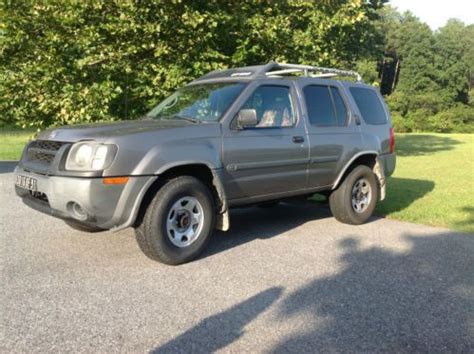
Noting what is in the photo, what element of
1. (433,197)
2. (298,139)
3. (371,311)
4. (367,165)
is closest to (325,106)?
(298,139)

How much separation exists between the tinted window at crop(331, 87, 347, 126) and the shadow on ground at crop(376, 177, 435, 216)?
1.98m

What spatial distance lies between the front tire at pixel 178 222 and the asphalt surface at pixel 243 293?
0.55 ft

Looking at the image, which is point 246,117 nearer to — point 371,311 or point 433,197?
point 371,311

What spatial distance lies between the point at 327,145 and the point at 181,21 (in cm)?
617

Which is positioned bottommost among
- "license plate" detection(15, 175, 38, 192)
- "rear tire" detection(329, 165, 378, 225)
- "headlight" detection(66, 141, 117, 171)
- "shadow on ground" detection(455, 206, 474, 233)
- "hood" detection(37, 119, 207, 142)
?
"shadow on ground" detection(455, 206, 474, 233)

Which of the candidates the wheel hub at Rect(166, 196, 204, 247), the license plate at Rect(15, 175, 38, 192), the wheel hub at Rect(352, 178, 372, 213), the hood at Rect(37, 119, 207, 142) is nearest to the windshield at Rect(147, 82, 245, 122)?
the hood at Rect(37, 119, 207, 142)

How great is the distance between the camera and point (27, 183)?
4.88m

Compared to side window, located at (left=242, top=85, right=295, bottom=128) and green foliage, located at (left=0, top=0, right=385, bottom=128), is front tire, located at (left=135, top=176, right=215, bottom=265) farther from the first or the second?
green foliage, located at (left=0, top=0, right=385, bottom=128)

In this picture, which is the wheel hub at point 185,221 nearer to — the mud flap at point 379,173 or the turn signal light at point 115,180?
the turn signal light at point 115,180

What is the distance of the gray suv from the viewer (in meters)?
4.47

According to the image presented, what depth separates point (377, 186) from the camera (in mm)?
7215

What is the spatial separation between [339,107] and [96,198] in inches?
147

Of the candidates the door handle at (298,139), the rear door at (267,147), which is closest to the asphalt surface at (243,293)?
the rear door at (267,147)

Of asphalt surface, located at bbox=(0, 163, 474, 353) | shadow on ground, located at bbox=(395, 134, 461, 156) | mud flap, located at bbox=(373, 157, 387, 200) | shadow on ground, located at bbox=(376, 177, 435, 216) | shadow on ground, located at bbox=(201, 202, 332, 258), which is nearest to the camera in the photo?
asphalt surface, located at bbox=(0, 163, 474, 353)
